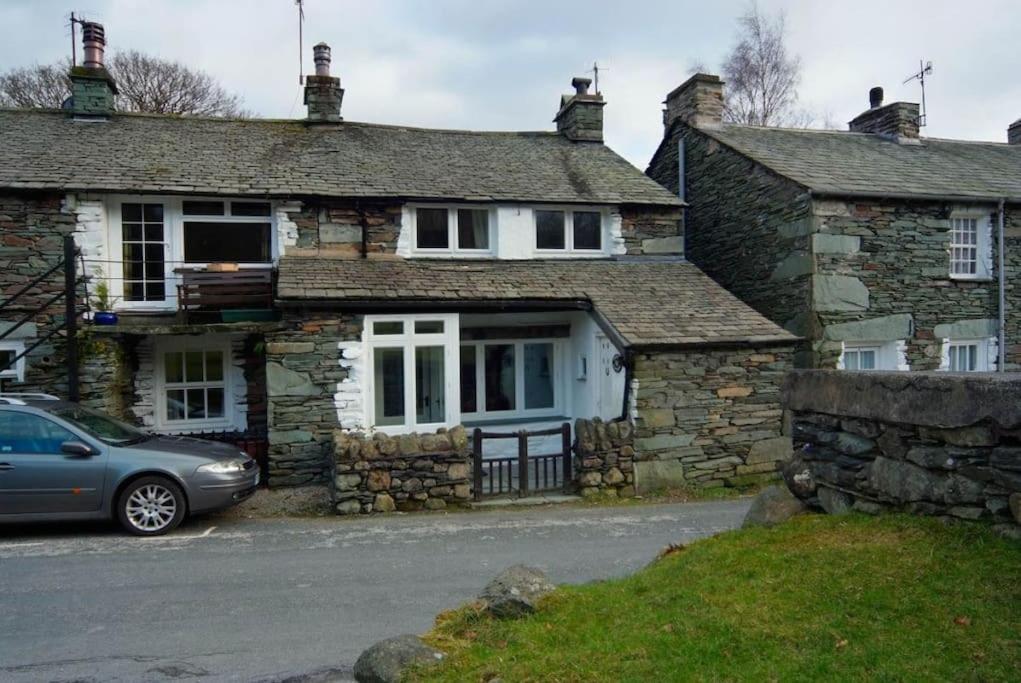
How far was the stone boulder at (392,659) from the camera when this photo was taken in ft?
13.1

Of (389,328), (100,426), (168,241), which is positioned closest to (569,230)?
(389,328)

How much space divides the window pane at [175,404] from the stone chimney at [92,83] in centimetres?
653

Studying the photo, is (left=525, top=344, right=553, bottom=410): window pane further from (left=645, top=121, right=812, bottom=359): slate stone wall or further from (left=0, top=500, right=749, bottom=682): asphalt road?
(left=645, top=121, right=812, bottom=359): slate stone wall

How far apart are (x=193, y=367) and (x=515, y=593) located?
10540 millimetres

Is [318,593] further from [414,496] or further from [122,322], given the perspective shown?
[122,322]

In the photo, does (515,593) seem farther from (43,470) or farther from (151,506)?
(43,470)

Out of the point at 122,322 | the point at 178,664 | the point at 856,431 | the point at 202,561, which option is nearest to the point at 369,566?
the point at 202,561

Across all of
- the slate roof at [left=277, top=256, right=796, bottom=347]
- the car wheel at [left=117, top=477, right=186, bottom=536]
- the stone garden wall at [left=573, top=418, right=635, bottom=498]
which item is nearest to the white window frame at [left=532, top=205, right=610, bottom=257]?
the slate roof at [left=277, top=256, right=796, bottom=347]

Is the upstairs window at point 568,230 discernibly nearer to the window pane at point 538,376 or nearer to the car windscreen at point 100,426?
the window pane at point 538,376

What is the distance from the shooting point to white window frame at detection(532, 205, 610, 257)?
14.4 m

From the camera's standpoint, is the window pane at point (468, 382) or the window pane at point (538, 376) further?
the window pane at point (538, 376)

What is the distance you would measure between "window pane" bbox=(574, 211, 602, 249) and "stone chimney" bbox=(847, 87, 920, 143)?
9.40m

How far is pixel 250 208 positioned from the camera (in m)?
13.2

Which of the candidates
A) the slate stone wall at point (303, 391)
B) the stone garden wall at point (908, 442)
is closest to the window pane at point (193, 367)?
the slate stone wall at point (303, 391)
